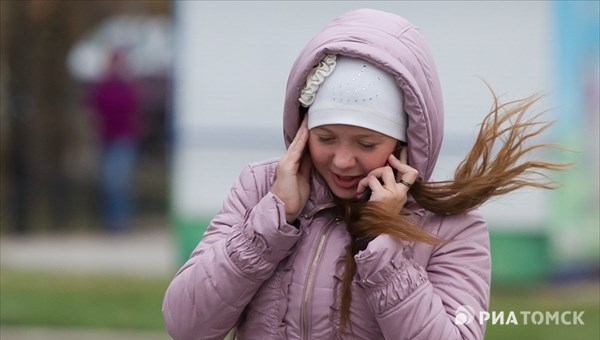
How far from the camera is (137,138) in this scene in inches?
404

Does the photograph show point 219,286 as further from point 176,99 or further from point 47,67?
point 47,67

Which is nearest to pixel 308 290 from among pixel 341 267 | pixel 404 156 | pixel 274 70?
pixel 341 267

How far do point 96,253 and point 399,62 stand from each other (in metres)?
7.07

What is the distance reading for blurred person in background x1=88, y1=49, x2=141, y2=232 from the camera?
32.3 feet

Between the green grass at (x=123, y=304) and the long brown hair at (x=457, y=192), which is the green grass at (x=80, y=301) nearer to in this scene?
the green grass at (x=123, y=304)

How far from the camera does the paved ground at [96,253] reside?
28.6ft

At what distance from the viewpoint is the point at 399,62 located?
257 cm

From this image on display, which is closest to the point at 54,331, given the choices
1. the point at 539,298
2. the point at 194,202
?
the point at 194,202

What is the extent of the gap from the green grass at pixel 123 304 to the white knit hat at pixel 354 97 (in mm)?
3411

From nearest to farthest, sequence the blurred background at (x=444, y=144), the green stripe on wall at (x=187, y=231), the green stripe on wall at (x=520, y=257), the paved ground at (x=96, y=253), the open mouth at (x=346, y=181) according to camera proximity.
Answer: the open mouth at (x=346, y=181) < the blurred background at (x=444, y=144) < the green stripe on wall at (x=520, y=257) < the green stripe on wall at (x=187, y=231) < the paved ground at (x=96, y=253)

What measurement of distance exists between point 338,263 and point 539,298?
174 inches

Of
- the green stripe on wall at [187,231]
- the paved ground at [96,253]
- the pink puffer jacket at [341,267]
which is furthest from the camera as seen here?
the paved ground at [96,253]

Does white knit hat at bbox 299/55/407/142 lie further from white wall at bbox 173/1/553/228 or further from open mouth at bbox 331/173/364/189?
white wall at bbox 173/1/553/228

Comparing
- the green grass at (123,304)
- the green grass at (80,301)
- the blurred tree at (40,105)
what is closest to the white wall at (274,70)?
the green grass at (123,304)
